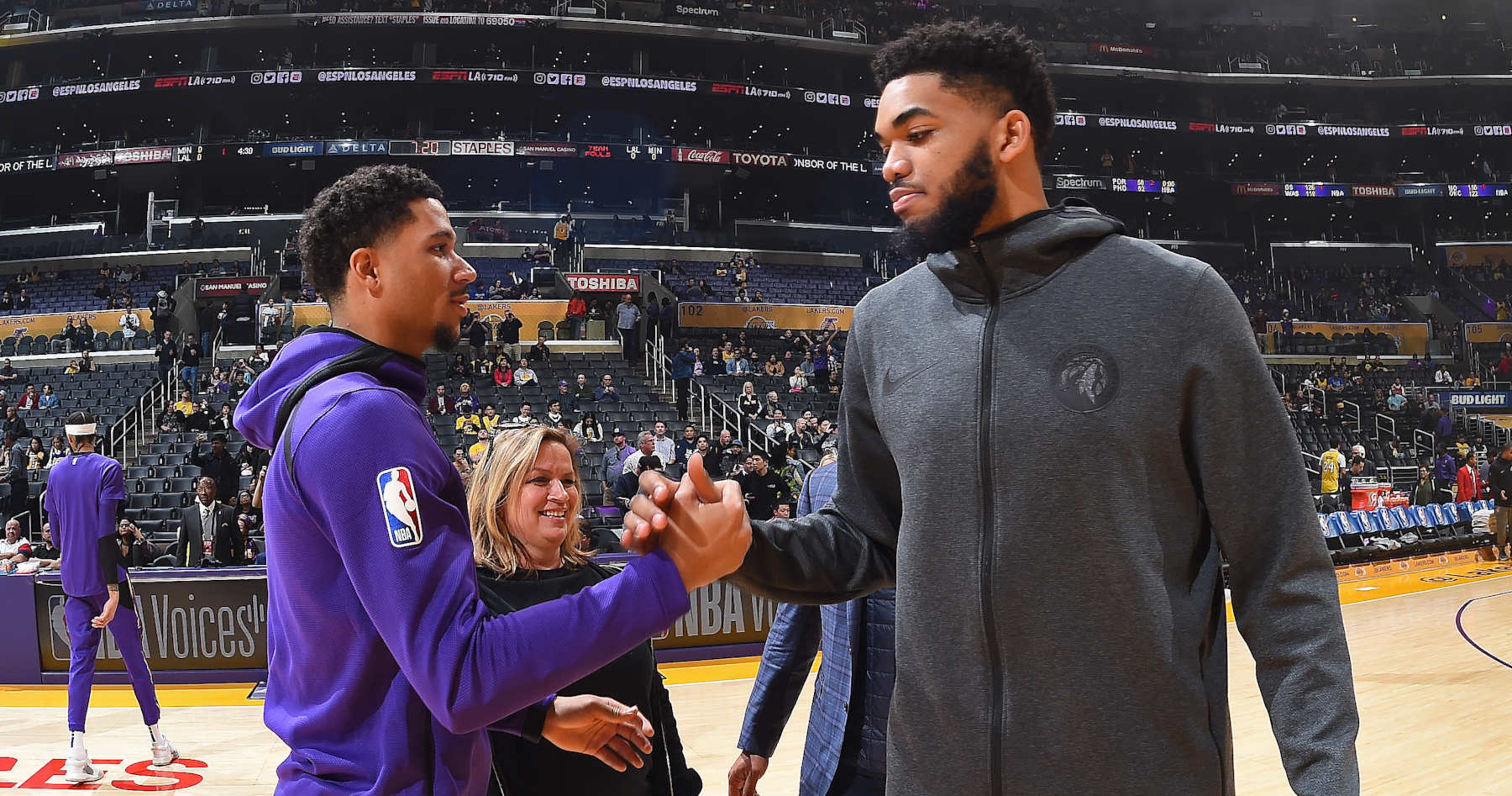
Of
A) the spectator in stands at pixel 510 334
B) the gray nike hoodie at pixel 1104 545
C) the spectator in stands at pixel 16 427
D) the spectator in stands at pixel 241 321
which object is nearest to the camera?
the gray nike hoodie at pixel 1104 545

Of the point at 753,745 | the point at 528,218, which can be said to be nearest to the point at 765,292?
the point at 528,218

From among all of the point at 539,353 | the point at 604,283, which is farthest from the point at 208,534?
the point at 604,283

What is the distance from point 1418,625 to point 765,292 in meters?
20.3

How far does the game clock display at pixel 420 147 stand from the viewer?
30266 mm

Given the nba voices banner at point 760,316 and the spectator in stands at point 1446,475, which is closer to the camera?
the spectator in stands at point 1446,475

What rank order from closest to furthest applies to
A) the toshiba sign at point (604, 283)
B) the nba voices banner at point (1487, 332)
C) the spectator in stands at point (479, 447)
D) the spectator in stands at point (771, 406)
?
the spectator in stands at point (479, 447), the spectator in stands at point (771, 406), the toshiba sign at point (604, 283), the nba voices banner at point (1487, 332)

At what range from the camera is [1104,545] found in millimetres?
1461

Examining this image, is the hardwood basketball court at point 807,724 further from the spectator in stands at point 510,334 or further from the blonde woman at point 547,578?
the spectator in stands at point 510,334

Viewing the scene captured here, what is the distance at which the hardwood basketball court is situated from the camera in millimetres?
5652

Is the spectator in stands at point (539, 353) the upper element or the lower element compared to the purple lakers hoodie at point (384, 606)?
lower

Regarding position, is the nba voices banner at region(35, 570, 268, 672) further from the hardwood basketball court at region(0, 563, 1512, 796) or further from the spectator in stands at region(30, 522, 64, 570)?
the spectator in stands at region(30, 522, 64, 570)

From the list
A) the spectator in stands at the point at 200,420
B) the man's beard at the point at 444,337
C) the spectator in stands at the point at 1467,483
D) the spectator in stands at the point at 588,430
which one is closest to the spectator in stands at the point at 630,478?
the spectator in stands at the point at 588,430

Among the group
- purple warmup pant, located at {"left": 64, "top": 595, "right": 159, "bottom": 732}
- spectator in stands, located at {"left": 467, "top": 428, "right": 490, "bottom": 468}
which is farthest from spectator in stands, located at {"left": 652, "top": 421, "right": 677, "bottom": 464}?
purple warmup pant, located at {"left": 64, "top": 595, "right": 159, "bottom": 732}

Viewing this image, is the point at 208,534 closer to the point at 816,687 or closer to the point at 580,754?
the point at 580,754
